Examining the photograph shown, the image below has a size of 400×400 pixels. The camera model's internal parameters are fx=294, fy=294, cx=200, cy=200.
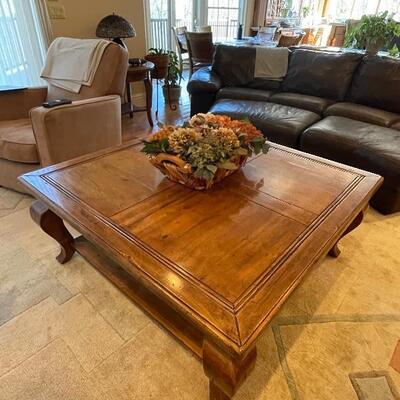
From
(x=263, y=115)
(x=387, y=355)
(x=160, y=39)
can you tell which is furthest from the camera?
(x=160, y=39)

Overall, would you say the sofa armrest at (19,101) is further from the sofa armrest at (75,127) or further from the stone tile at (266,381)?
the stone tile at (266,381)

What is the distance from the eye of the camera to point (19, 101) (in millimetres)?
2182

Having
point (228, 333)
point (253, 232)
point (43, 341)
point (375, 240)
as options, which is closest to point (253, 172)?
point (253, 232)

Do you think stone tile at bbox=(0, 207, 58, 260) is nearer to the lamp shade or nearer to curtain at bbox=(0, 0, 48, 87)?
curtain at bbox=(0, 0, 48, 87)

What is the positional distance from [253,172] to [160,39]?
490 cm

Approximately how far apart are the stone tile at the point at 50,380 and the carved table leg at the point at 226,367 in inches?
18.6

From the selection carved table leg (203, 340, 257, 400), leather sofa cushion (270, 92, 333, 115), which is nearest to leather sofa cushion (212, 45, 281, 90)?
leather sofa cushion (270, 92, 333, 115)

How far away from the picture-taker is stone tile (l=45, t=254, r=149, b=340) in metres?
1.24

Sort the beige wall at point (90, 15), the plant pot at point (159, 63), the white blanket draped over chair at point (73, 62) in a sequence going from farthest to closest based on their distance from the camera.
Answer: the plant pot at point (159, 63)
the beige wall at point (90, 15)
the white blanket draped over chair at point (73, 62)

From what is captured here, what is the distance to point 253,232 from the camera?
994 millimetres

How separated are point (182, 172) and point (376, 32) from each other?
2874mm

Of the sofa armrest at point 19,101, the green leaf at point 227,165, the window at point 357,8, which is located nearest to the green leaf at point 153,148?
the green leaf at point 227,165

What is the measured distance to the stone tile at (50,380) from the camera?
3.30ft

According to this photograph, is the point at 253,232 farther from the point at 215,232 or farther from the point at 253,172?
the point at 253,172
